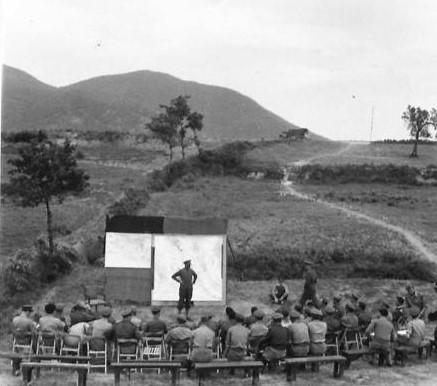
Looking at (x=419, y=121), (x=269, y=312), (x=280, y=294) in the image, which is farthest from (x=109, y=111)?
(x=269, y=312)

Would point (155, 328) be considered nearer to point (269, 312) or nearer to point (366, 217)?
point (269, 312)

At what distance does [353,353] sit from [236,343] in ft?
9.14

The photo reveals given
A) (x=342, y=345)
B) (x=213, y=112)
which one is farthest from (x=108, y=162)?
(x=213, y=112)

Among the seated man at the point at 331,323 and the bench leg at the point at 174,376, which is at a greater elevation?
the seated man at the point at 331,323

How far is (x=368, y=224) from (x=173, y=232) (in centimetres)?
1733

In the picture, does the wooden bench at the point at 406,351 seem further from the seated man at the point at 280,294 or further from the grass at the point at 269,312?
the seated man at the point at 280,294

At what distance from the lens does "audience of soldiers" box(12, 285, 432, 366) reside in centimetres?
1270

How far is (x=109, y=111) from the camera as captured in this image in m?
154

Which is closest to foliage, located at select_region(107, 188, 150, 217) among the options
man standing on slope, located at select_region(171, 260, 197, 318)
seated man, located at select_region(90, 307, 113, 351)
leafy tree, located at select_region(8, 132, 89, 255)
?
leafy tree, located at select_region(8, 132, 89, 255)

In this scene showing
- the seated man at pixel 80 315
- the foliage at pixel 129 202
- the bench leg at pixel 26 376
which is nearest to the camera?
the bench leg at pixel 26 376

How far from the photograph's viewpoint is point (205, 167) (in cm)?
5922

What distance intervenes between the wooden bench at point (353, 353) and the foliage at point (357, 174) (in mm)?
44685

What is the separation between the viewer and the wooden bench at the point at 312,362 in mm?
12633

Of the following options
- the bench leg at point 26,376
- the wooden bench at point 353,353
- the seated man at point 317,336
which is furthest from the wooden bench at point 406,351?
the bench leg at point 26,376
